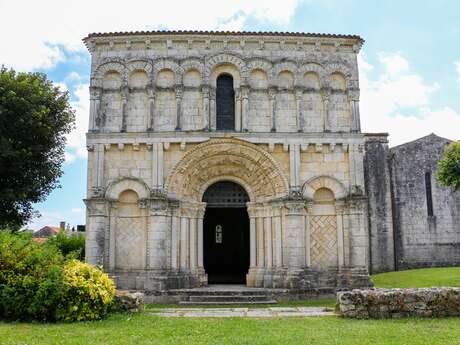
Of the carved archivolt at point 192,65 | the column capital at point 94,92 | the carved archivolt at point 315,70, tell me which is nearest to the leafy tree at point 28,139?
the column capital at point 94,92

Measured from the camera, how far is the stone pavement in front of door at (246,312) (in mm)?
13961

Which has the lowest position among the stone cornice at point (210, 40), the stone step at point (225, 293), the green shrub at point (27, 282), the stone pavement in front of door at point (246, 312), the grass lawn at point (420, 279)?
the stone pavement in front of door at point (246, 312)

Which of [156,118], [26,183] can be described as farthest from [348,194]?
[26,183]

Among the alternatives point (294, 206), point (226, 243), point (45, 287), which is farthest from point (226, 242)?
point (45, 287)

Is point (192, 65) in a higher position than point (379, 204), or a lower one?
higher

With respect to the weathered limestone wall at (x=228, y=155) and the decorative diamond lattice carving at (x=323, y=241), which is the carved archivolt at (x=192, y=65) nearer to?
the weathered limestone wall at (x=228, y=155)

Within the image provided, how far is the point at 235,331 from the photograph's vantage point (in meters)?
11.0

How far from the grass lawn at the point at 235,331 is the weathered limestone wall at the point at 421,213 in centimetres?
1447

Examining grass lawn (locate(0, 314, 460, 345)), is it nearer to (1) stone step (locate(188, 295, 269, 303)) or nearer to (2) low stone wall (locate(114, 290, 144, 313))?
(2) low stone wall (locate(114, 290, 144, 313))

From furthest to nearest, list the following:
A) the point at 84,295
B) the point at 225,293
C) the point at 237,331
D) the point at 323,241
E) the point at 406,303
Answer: the point at 323,241 → the point at 225,293 → the point at 406,303 → the point at 84,295 → the point at 237,331

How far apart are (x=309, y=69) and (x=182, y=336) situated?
13440 mm

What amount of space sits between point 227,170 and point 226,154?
0.89 m

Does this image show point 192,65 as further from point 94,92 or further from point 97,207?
point 97,207

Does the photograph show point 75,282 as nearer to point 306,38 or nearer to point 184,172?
point 184,172
